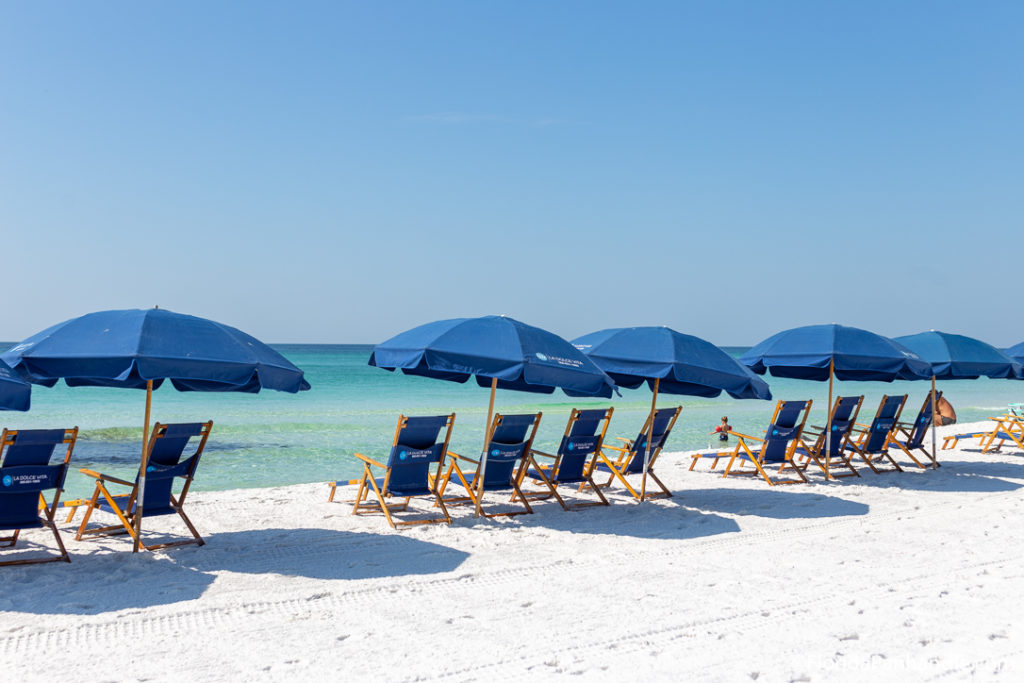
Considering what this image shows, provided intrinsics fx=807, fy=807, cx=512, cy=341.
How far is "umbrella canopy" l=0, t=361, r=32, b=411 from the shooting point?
4.64 metres

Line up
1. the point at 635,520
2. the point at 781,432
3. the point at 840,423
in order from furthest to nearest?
the point at 840,423 < the point at 781,432 < the point at 635,520

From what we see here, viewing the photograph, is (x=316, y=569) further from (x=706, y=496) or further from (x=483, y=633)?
(x=706, y=496)

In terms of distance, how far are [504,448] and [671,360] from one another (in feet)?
5.36

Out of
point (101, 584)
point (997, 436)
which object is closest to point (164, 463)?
point (101, 584)

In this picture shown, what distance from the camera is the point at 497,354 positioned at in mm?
6238

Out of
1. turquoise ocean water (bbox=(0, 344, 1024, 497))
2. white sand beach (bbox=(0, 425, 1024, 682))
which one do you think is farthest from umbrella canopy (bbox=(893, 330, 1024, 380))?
turquoise ocean water (bbox=(0, 344, 1024, 497))

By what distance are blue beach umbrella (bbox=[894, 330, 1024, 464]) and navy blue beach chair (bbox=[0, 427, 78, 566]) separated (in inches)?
354

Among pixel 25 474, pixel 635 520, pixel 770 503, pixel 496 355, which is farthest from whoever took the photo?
pixel 770 503

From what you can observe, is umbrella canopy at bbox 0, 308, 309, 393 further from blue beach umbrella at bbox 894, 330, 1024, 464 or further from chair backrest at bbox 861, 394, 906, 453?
→ blue beach umbrella at bbox 894, 330, 1024, 464

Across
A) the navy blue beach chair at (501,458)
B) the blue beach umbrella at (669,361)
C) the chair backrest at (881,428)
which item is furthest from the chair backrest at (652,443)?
the chair backrest at (881,428)

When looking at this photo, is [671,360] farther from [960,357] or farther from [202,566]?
[960,357]

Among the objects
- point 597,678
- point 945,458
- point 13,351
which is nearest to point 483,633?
point 597,678

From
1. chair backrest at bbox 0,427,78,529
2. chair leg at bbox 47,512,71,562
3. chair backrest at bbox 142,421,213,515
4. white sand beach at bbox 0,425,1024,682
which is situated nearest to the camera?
white sand beach at bbox 0,425,1024,682

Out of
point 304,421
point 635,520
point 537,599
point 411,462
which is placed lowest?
point 304,421
